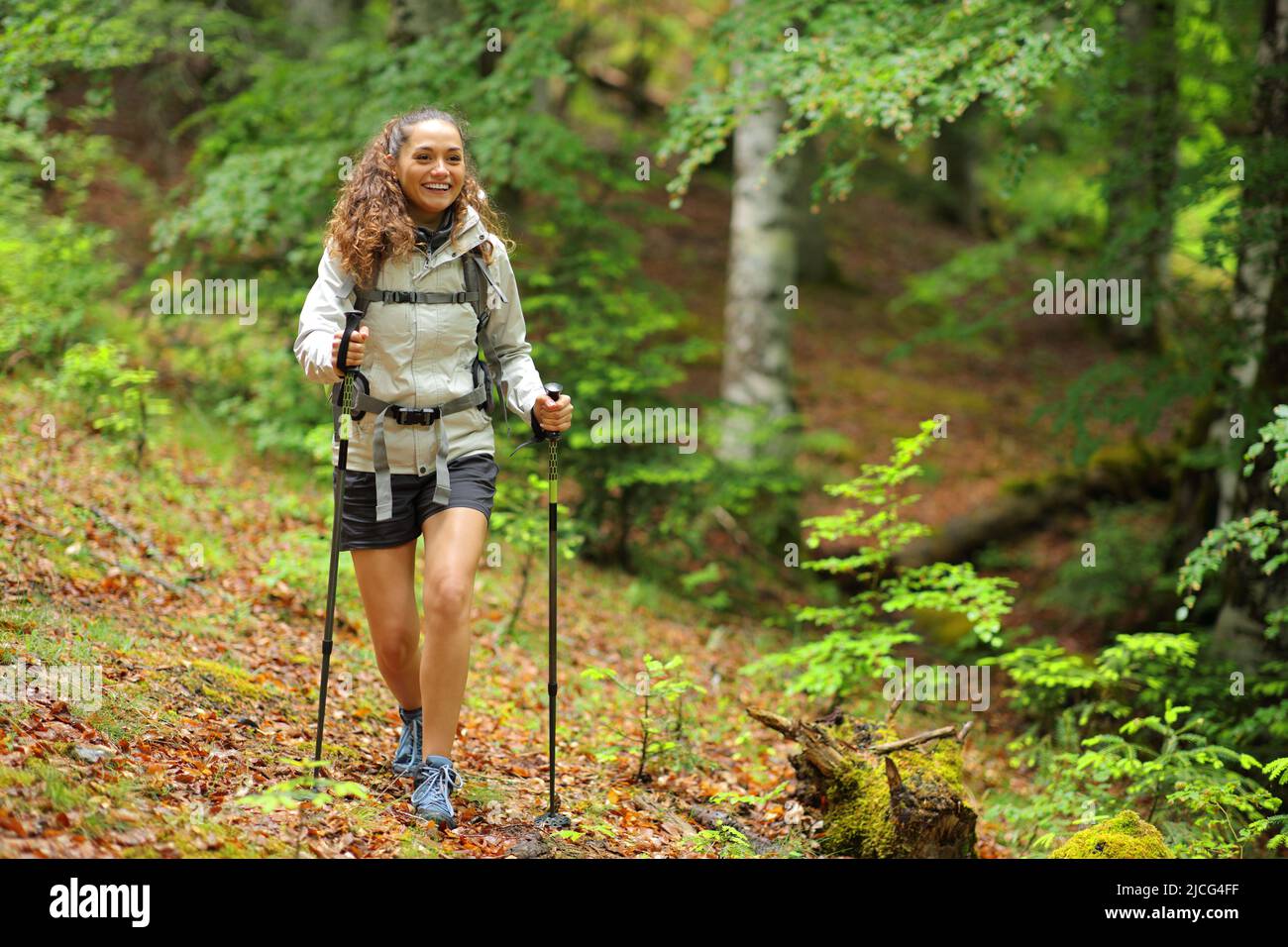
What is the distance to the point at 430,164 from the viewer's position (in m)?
3.79

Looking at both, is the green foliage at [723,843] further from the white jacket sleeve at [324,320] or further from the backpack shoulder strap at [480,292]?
the white jacket sleeve at [324,320]

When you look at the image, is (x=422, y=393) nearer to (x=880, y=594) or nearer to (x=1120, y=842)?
(x=1120, y=842)

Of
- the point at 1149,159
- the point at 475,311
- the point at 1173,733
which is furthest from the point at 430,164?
the point at 1149,159

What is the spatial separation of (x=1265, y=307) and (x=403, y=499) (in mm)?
6015

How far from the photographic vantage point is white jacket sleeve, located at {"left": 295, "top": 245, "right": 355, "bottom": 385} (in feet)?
11.7

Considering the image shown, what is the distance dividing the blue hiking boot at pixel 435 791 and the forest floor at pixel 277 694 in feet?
0.25

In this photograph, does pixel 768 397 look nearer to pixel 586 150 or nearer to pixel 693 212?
pixel 586 150

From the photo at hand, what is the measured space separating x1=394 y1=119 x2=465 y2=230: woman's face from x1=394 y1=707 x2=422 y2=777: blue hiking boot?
78.8 inches

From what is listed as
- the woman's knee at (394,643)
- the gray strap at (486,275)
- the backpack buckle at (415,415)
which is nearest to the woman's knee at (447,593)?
the woman's knee at (394,643)

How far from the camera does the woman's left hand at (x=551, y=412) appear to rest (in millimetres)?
3857

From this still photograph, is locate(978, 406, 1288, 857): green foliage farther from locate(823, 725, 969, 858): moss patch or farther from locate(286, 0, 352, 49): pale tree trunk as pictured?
locate(286, 0, 352, 49): pale tree trunk

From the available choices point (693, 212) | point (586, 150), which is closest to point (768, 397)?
point (586, 150)

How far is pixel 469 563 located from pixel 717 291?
13118 millimetres

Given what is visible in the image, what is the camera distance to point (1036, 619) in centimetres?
976
